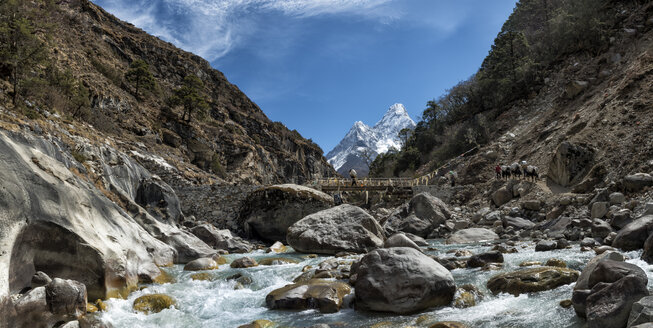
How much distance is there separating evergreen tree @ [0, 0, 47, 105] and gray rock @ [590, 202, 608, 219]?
29.4 m

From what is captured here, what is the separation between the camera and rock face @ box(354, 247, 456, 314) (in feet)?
24.1

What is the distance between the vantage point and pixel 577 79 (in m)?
33.6

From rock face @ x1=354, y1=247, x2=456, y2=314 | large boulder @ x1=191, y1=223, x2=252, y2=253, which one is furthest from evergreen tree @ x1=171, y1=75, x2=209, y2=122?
rock face @ x1=354, y1=247, x2=456, y2=314

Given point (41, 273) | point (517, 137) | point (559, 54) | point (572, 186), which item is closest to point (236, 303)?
point (41, 273)

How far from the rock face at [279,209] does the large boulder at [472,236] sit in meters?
8.91

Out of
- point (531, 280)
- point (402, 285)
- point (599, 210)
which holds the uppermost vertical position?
point (599, 210)

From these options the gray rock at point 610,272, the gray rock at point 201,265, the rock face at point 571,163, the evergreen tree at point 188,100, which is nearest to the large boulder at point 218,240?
the gray rock at point 201,265

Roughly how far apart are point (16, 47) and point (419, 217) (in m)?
26.6

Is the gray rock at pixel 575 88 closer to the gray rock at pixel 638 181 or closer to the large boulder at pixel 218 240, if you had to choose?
the gray rock at pixel 638 181

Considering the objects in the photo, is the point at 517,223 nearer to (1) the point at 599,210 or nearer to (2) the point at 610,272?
(1) the point at 599,210

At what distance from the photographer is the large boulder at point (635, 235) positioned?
9.72 metres

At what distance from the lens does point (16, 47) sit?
933 inches

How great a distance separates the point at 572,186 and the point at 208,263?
1869cm

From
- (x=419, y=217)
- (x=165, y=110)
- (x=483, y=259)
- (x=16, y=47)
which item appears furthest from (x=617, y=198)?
(x=165, y=110)
